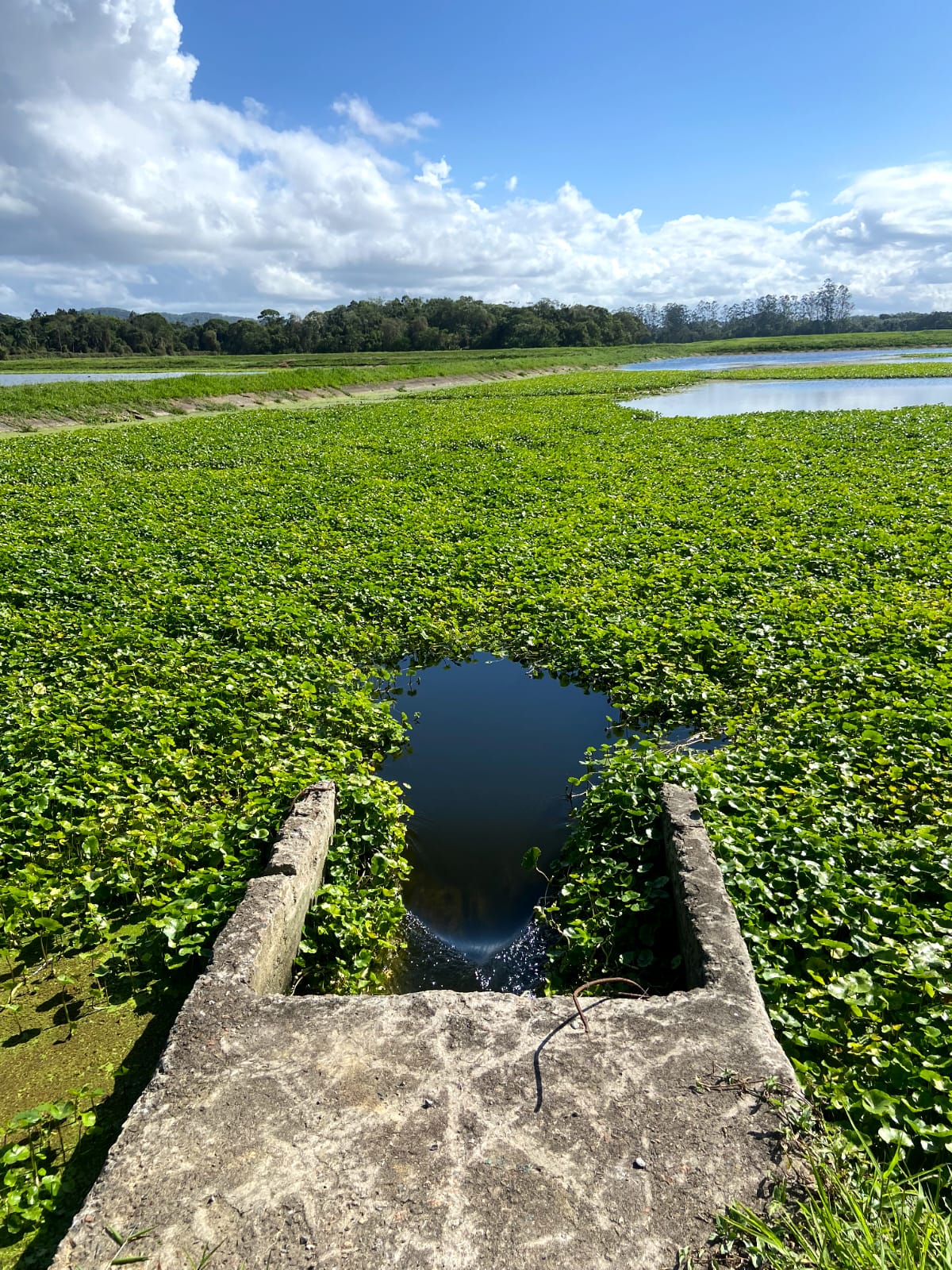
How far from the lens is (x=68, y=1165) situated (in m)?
2.95

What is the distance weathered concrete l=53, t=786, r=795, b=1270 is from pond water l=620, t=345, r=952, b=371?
81382 millimetres

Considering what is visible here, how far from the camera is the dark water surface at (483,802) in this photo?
471 centimetres

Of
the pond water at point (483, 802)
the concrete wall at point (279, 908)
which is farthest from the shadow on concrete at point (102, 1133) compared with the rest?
the pond water at point (483, 802)

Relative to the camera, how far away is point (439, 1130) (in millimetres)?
2754

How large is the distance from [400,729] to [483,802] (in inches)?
44.9

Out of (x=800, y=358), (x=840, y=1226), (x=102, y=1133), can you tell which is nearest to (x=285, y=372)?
(x=102, y=1133)

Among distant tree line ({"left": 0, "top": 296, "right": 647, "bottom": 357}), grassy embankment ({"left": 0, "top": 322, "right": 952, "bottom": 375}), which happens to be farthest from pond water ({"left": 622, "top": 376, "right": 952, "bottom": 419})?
distant tree line ({"left": 0, "top": 296, "right": 647, "bottom": 357})

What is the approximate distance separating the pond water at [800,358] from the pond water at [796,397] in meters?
27.8

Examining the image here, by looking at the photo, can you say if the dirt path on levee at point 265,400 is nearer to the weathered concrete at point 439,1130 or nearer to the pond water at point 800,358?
the pond water at point 800,358

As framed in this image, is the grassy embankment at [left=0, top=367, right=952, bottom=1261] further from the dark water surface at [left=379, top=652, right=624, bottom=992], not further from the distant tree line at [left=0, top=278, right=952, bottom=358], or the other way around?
the distant tree line at [left=0, top=278, right=952, bottom=358]

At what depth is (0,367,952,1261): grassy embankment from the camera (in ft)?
11.9

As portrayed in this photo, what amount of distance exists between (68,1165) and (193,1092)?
618 mm

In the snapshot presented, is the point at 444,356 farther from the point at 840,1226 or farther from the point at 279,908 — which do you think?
the point at 840,1226

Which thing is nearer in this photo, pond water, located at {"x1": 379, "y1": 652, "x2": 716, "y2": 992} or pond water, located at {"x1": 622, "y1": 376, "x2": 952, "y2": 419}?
pond water, located at {"x1": 379, "y1": 652, "x2": 716, "y2": 992}
